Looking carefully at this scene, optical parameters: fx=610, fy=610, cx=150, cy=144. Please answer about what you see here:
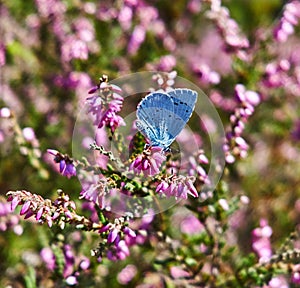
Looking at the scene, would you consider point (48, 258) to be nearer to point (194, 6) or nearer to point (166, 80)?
point (166, 80)

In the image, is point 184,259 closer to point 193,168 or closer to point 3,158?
point 193,168

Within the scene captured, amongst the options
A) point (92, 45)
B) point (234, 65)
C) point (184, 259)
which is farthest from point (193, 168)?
point (92, 45)

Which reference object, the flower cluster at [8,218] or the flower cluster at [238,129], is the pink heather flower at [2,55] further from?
the flower cluster at [238,129]

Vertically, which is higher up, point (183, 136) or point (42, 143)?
point (183, 136)

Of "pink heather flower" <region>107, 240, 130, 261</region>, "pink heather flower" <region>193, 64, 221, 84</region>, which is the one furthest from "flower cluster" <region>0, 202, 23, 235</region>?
"pink heather flower" <region>193, 64, 221, 84</region>

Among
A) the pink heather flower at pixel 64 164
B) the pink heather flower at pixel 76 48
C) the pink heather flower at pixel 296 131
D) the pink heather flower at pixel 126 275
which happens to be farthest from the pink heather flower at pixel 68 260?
the pink heather flower at pixel 296 131

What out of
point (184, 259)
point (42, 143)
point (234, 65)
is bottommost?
point (42, 143)
